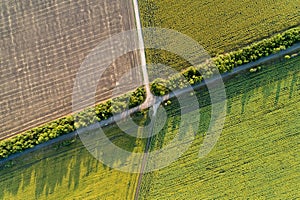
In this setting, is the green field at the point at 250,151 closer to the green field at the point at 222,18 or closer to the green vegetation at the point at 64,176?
the green vegetation at the point at 64,176

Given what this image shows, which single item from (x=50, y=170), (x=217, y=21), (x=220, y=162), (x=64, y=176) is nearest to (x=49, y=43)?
(x=50, y=170)

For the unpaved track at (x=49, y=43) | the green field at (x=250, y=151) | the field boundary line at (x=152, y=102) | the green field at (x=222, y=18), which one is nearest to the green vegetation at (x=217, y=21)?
the green field at (x=222, y=18)

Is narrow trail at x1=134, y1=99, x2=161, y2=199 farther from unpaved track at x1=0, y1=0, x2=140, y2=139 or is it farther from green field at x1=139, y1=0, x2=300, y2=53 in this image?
green field at x1=139, y1=0, x2=300, y2=53

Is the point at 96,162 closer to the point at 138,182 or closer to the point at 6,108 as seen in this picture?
the point at 138,182

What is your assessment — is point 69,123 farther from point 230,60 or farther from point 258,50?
point 258,50

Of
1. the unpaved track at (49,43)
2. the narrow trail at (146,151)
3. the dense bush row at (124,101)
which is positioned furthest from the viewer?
the unpaved track at (49,43)
